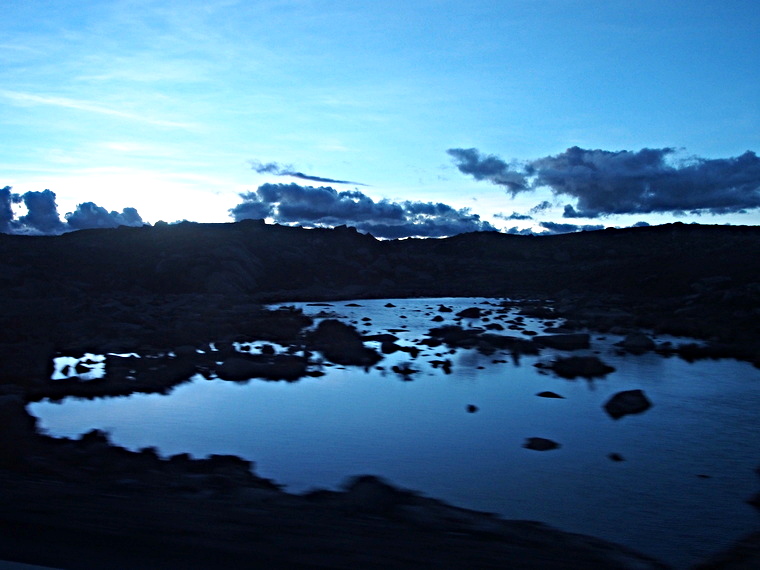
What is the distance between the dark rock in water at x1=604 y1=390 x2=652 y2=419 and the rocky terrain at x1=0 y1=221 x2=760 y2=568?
173 inches

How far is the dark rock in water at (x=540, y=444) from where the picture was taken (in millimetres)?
10500

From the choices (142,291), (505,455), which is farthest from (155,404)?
(142,291)

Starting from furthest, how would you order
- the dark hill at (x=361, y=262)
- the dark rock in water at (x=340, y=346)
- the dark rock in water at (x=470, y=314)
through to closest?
the dark hill at (x=361, y=262) < the dark rock in water at (x=470, y=314) < the dark rock in water at (x=340, y=346)

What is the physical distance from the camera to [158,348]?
74.0 ft

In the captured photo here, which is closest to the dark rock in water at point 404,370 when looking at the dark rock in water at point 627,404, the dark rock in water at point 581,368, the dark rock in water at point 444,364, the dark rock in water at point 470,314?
the dark rock in water at point 444,364

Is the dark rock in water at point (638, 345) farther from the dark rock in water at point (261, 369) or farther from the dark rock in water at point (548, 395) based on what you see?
the dark rock in water at point (261, 369)

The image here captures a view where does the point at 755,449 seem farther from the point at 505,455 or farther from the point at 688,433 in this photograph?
the point at 505,455

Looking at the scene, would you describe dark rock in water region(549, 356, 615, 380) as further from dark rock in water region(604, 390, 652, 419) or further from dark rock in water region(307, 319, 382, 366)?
dark rock in water region(307, 319, 382, 366)

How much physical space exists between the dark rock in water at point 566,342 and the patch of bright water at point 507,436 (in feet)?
15.7

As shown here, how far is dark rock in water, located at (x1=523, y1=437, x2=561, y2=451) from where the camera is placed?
10500 mm

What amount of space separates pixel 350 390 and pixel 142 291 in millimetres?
43001

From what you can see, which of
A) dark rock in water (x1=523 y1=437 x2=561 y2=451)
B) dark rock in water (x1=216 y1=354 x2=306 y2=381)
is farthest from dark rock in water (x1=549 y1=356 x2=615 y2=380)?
dark rock in water (x1=523 y1=437 x2=561 y2=451)

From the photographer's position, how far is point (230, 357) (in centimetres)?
2002

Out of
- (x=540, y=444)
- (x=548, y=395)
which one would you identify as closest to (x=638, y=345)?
(x=548, y=395)
